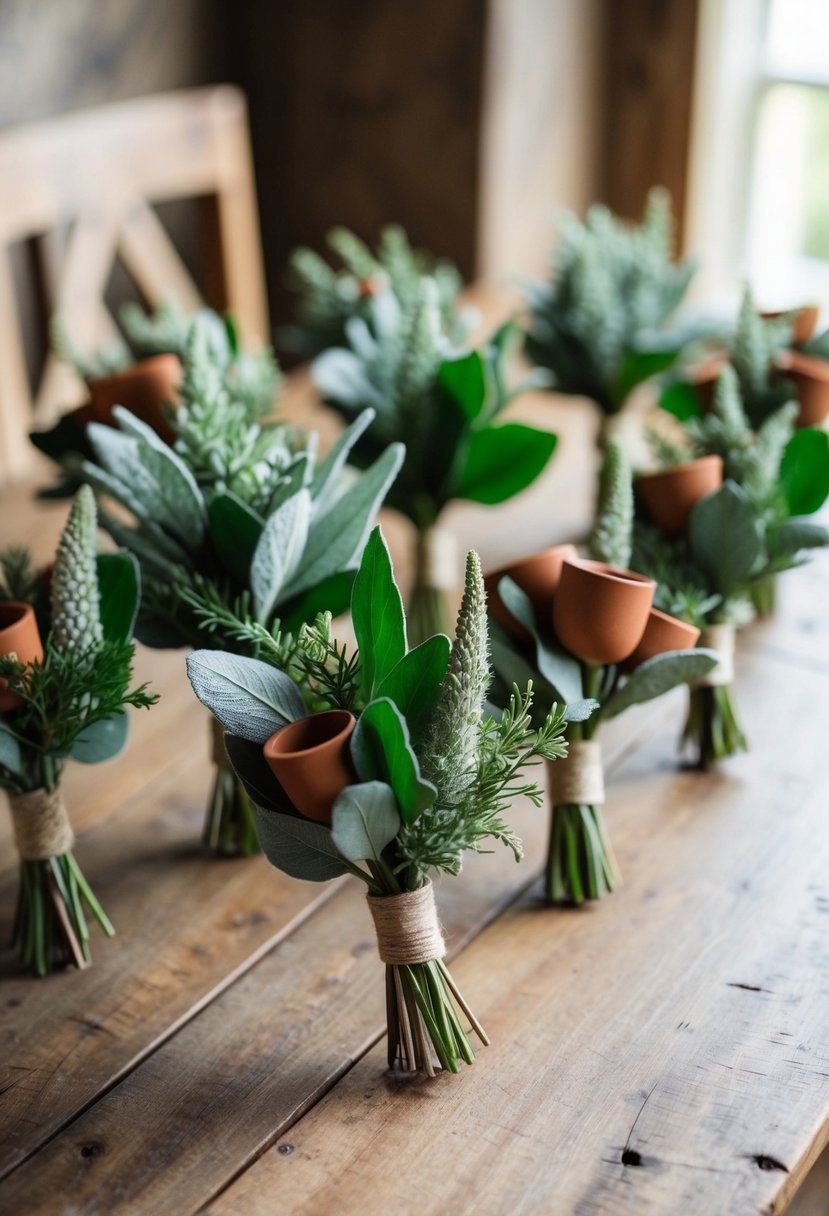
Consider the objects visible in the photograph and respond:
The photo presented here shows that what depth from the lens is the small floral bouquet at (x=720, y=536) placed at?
38.9 inches

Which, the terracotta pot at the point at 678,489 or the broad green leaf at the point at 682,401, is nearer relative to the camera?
the terracotta pot at the point at 678,489

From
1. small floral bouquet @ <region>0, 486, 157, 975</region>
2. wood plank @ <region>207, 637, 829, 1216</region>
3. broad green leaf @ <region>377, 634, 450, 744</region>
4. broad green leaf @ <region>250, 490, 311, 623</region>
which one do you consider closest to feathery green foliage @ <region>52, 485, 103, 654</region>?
small floral bouquet @ <region>0, 486, 157, 975</region>

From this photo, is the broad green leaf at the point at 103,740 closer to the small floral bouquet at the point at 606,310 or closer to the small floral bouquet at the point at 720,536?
the small floral bouquet at the point at 720,536

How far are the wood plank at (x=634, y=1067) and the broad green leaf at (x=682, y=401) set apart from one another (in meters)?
0.40

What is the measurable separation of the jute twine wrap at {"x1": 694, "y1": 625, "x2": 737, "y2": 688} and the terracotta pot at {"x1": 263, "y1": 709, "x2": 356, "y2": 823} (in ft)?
1.36

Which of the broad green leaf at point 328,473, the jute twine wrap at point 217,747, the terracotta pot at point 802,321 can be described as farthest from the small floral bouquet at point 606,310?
the jute twine wrap at point 217,747

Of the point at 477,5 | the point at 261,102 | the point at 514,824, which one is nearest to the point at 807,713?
the point at 514,824

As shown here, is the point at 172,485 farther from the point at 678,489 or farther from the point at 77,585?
the point at 678,489

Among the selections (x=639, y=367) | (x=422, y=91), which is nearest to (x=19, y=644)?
(x=639, y=367)

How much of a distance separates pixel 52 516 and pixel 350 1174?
90 cm

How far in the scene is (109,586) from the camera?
2.94 ft

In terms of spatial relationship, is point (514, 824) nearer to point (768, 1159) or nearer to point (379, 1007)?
point (379, 1007)

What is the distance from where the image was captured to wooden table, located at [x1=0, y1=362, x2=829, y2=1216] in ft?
2.41

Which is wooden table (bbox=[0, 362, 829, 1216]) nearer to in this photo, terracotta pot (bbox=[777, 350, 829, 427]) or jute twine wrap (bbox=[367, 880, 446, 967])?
jute twine wrap (bbox=[367, 880, 446, 967])
